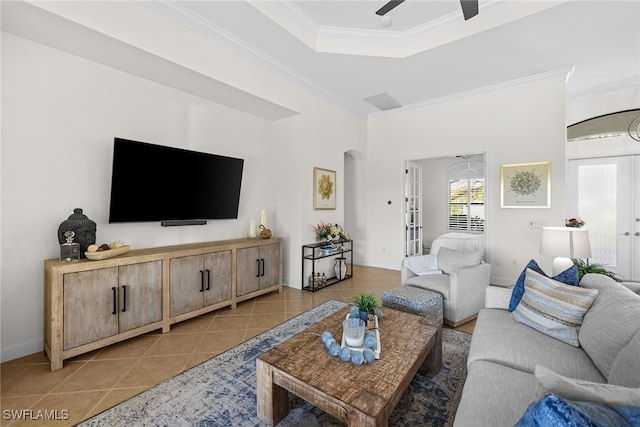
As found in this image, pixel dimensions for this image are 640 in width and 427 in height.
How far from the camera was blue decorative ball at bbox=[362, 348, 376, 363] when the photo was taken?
1.56 metres

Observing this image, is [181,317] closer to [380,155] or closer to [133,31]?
[133,31]

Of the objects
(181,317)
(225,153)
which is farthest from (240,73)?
(181,317)

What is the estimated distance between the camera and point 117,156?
2.72m

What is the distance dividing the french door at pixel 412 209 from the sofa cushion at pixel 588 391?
4624 millimetres

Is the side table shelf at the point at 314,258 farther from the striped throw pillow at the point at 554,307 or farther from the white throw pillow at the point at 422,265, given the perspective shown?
the striped throw pillow at the point at 554,307

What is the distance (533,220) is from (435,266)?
1927mm

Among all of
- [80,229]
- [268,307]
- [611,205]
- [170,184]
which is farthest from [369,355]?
[611,205]

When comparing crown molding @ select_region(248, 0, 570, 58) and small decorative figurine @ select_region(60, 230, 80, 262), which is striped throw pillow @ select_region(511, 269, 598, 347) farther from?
small decorative figurine @ select_region(60, 230, 80, 262)

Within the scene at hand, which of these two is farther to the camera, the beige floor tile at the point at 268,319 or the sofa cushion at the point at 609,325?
the beige floor tile at the point at 268,319

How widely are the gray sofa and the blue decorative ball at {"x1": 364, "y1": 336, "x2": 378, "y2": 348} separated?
492 millimetres

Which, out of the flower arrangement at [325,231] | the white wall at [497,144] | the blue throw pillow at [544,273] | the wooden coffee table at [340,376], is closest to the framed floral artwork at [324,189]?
the flower arrangement at [325,231]

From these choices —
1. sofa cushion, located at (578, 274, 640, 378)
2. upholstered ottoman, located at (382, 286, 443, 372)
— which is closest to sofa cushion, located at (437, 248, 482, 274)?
upholstered ottoman, located at (382, 286, 443, 372)

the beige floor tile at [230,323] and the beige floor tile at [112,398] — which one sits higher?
the beige floor tile at [230,323]

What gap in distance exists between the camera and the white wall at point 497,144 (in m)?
3.98
